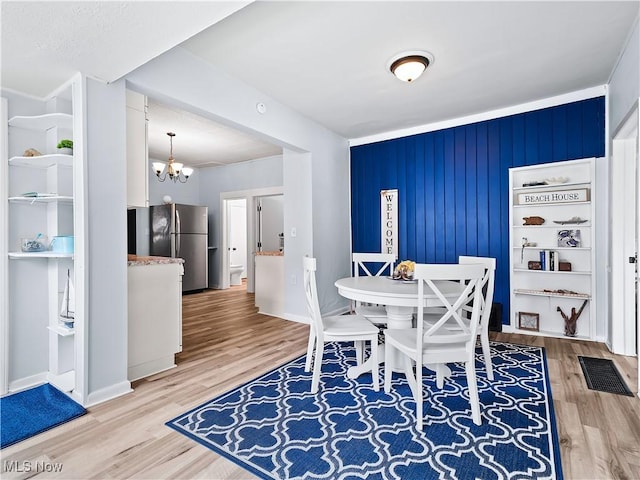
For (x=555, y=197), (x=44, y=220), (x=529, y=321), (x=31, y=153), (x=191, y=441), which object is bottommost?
(x=191, y=441)

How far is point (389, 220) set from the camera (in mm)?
4680

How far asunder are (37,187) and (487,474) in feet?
11.3

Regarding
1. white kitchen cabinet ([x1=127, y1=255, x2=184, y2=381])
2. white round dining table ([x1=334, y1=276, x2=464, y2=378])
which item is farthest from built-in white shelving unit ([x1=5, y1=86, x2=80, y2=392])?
white round dining table ([x1=334, y1=276, x2=464, y2=378])

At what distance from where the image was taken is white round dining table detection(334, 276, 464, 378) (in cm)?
227

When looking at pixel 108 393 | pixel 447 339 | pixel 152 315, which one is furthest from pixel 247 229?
pixel 447 339

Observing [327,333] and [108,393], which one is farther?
[327,333]

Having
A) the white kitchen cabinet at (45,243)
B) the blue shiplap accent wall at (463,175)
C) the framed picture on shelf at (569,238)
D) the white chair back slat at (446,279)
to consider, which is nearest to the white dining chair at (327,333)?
the white chair back slat at (446,279)

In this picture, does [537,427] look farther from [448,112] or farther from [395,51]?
[448,112]

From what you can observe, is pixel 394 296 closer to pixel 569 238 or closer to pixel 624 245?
pixel 624 245

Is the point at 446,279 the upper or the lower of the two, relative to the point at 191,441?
upper

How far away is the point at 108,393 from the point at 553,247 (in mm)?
4313

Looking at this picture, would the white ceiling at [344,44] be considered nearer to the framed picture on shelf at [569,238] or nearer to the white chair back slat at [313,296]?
the framed picture on shelf at [569,238]

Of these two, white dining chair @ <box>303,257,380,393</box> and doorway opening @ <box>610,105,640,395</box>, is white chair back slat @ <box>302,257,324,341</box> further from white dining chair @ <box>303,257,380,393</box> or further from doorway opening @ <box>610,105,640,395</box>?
doorway opening @ <box>610,105,640,395</box>

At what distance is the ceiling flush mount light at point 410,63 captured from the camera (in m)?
2.71
